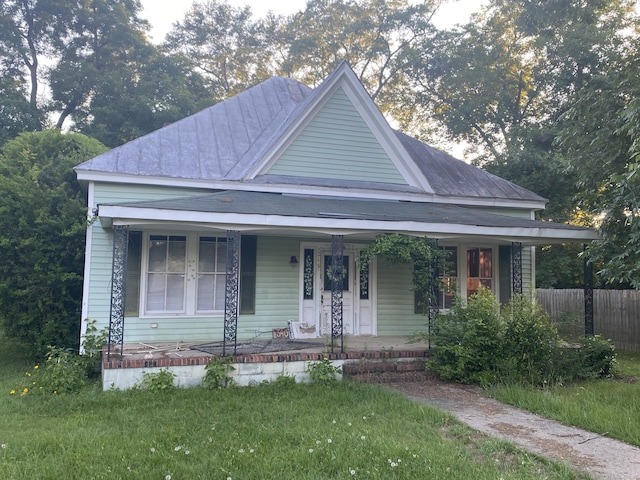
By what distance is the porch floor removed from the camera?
6.80 m

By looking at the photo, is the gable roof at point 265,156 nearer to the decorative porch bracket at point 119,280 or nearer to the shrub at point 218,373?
the decorative porch bracket at point 119,280

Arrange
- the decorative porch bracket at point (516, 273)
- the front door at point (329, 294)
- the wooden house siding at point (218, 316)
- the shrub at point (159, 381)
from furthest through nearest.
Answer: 1. the front door at point (329, 294)
2. the decorative porch bracket at point (516, 273)
3. the wooden house siding at point (218, 316)
4. the shrub at point (159, 381)

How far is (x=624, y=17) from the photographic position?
739 inches

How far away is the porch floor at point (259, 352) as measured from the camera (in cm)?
680

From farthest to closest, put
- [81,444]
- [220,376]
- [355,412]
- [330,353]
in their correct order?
[330,353]
[220,376]
[355,412]
[81,444]

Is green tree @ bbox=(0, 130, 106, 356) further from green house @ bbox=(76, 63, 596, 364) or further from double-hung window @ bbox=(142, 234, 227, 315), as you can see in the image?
double-hung window @ bbox=(142, 234, 227, 315)

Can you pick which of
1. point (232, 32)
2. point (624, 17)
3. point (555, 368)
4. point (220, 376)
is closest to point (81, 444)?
point (220, 376)

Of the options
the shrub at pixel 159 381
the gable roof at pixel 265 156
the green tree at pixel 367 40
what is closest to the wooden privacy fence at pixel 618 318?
the gable roof at pixel 265 156

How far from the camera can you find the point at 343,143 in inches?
412

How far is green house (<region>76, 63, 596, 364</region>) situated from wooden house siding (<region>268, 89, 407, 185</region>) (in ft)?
0.08

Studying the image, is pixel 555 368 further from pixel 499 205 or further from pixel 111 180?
pixel 111 180

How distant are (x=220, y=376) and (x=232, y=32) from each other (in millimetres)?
25868

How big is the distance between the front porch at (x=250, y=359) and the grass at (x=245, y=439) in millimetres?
361

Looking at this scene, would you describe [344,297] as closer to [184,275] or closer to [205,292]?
[205,292]
